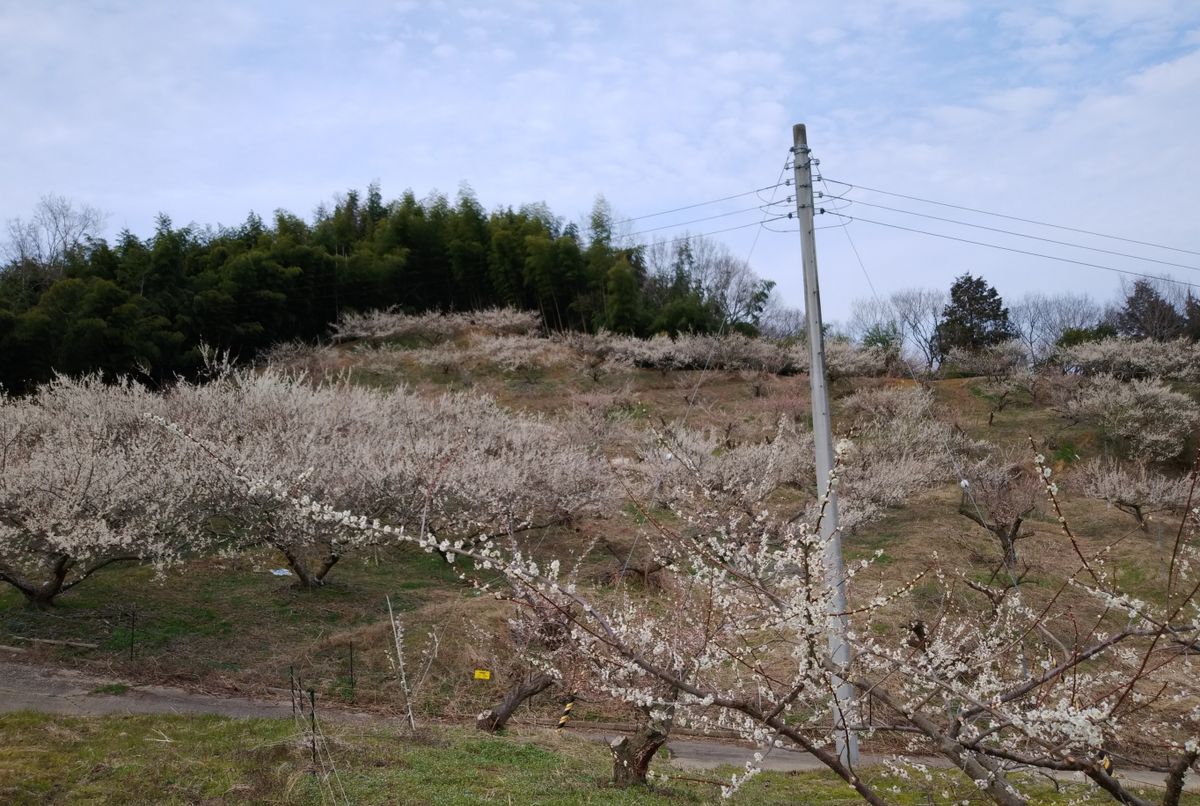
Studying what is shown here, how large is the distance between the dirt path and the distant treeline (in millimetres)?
15848

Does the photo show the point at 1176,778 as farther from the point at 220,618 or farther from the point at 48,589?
the point at 48,589

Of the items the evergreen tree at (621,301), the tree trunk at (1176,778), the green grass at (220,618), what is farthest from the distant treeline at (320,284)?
the tree trunk at (1176,778)

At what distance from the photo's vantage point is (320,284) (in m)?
33.1

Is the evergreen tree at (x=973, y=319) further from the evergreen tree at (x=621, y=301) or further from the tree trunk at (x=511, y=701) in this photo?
the tree trunk at (x=511, y=701)

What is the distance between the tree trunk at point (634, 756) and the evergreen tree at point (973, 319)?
32272 mm

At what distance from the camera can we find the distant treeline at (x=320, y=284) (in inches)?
902

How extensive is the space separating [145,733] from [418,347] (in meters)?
26.4

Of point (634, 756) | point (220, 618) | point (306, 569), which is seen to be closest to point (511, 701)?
point (634, 756)

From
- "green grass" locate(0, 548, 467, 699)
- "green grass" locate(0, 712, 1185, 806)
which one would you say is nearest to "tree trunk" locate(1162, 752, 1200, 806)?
"green grass" locate(0, 712, 1185, 806)

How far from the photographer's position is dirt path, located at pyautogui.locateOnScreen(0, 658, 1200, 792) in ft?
26.9

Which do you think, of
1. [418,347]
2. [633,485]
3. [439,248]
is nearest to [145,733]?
[633,485]

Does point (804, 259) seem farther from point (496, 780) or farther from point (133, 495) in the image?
point (133, 495)

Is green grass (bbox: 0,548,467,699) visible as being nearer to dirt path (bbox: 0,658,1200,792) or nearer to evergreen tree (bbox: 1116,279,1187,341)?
dirt path (bbox: 0,658,1200,792)

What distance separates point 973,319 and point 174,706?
34.0 metres
